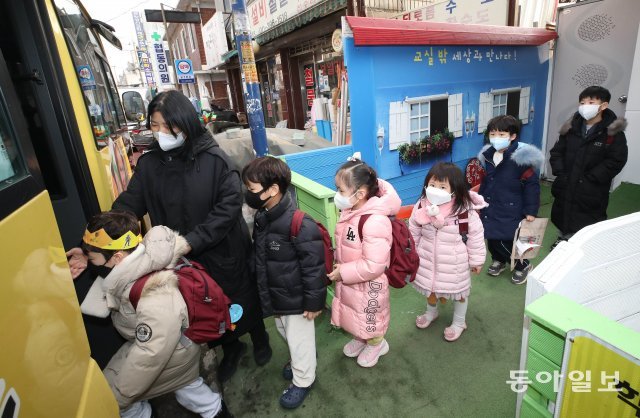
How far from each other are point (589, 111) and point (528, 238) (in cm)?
125

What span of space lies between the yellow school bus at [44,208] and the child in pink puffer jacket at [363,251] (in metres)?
1.30

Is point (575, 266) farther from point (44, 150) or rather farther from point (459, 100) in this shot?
point (459, 100)

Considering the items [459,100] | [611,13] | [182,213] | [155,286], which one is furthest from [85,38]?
[611,13]

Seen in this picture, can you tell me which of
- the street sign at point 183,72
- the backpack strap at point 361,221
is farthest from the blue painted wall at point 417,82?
the street sign at point 183,72

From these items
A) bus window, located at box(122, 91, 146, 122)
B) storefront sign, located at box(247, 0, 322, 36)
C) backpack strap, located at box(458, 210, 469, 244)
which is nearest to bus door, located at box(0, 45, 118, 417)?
backpack strap, located at box(458, 210, 469, 244)

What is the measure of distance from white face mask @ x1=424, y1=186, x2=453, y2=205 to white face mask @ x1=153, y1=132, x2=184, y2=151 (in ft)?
5.07

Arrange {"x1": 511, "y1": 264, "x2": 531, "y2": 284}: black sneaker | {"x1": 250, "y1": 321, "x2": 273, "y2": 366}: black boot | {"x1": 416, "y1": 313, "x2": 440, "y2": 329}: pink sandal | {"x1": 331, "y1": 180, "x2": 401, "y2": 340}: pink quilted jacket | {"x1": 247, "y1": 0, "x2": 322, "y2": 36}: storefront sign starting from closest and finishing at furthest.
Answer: {"x1": 331, "y1": 180, "x2": 401, "y2": 340}: pink quilted jacket, {"x1": 250, "y1": 321, "x2": 273, "y2": 366}: black boot, {"x1": 416, "y1": 313, "x2": 440, "y2": 329}: pink sandal, {"x1": 511, "y1": 264, "x2": 531, "y2": 284}: black sneaker, {"x1": 247, "y1": 0, "x2": 322, "y2": 36}: storefront sign

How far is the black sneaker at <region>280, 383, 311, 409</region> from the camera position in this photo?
7.07 feet

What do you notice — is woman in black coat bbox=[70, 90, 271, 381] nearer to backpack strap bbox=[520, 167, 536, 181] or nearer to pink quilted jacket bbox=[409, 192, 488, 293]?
pink quilted jacket bbox=[409, 192, 488, 293]

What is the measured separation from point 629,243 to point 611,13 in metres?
5.10

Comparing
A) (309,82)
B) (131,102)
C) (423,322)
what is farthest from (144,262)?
(309,82)

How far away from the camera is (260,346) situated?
257 centimetres

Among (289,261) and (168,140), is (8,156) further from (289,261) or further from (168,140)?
(289,261)

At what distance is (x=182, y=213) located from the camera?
6.70ft
